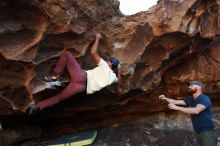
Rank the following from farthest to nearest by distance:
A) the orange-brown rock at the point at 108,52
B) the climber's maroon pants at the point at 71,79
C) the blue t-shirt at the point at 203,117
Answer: the climber's maroon pants at the point at 71,79 < the orange-brown rock at the point at 108,52 < the blue t-shirt at the point at 203,117

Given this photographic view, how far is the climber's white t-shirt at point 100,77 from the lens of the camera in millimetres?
6871

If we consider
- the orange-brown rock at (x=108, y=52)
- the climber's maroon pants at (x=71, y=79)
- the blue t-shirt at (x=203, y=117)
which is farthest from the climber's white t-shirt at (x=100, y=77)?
the blue t-shirt at (x=203, y=117)

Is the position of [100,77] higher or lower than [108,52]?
lower

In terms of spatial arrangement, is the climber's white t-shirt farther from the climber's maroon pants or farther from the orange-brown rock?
the orange-brown rock

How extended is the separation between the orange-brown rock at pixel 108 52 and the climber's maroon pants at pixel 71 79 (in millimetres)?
Result: 166

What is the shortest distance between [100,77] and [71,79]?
56 centimetres

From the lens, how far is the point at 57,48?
688 centimetres

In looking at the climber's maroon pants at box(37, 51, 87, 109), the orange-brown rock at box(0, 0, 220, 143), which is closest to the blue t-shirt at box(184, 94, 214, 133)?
the orange-brown rock at box(0, 0, 220, 143)

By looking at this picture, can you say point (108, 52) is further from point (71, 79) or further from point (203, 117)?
point (203, 117)

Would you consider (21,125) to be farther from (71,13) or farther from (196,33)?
(196,33)

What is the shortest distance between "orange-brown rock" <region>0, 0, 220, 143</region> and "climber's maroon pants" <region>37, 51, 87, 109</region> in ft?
0.54

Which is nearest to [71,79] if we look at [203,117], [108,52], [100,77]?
[100,77]

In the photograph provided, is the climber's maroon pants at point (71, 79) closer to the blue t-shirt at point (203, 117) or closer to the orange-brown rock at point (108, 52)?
the orange-brown rock at point (108, 52)

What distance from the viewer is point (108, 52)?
7.50m
